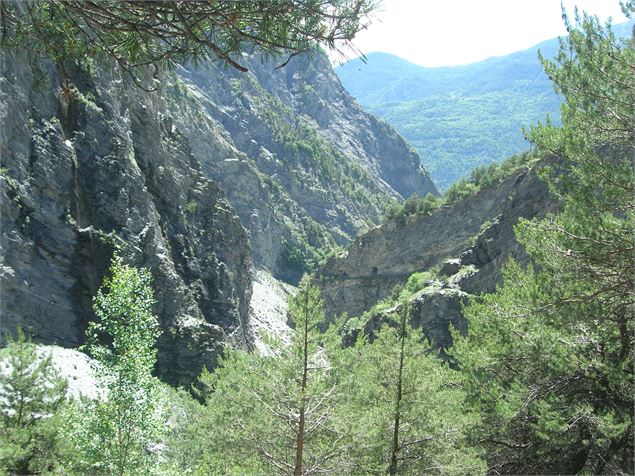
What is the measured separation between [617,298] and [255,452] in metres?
6.18

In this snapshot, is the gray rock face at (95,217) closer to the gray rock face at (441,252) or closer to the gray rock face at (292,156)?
the gray rock face at (441,252)

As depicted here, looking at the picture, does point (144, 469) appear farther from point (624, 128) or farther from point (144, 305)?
point (624, 128)

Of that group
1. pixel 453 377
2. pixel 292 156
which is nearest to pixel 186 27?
pixel 453 377

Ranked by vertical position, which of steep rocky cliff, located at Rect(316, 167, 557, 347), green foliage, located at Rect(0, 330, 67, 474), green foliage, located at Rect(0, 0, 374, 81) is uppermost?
green foliage, located at Rect(0, 0, 374, 81)

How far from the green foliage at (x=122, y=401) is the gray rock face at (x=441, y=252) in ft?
95.7

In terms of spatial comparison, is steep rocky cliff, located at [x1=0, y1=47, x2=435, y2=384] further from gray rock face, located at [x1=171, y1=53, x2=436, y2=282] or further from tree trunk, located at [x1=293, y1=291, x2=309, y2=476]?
gray rock face, located at [x1=171, y1=53, x2=436, y2=282]

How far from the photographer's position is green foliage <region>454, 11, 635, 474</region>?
739 centimetres

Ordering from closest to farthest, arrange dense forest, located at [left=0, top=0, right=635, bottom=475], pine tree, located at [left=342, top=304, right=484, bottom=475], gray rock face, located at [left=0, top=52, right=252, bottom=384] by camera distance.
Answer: dense forest, located at [left=0, top=0, right=635, bottom=475]
pine tree, located at [left=342, top=304, right=484, bottom=475]
gray rock face, located at [left=0, top=52, right=252, bottom=384]

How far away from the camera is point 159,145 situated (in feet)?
143

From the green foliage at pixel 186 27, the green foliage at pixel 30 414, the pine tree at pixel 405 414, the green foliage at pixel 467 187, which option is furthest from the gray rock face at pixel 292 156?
the green foliage at pixel 186 27

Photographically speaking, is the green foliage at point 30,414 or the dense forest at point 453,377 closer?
the dense forest at point 453,377

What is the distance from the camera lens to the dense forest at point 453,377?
7531 mm

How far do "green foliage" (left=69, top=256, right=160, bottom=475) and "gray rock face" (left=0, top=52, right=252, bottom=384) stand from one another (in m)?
17.1

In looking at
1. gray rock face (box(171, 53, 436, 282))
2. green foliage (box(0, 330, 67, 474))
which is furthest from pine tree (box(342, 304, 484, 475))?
gray rock face (box(171, 53, 436, 282))
